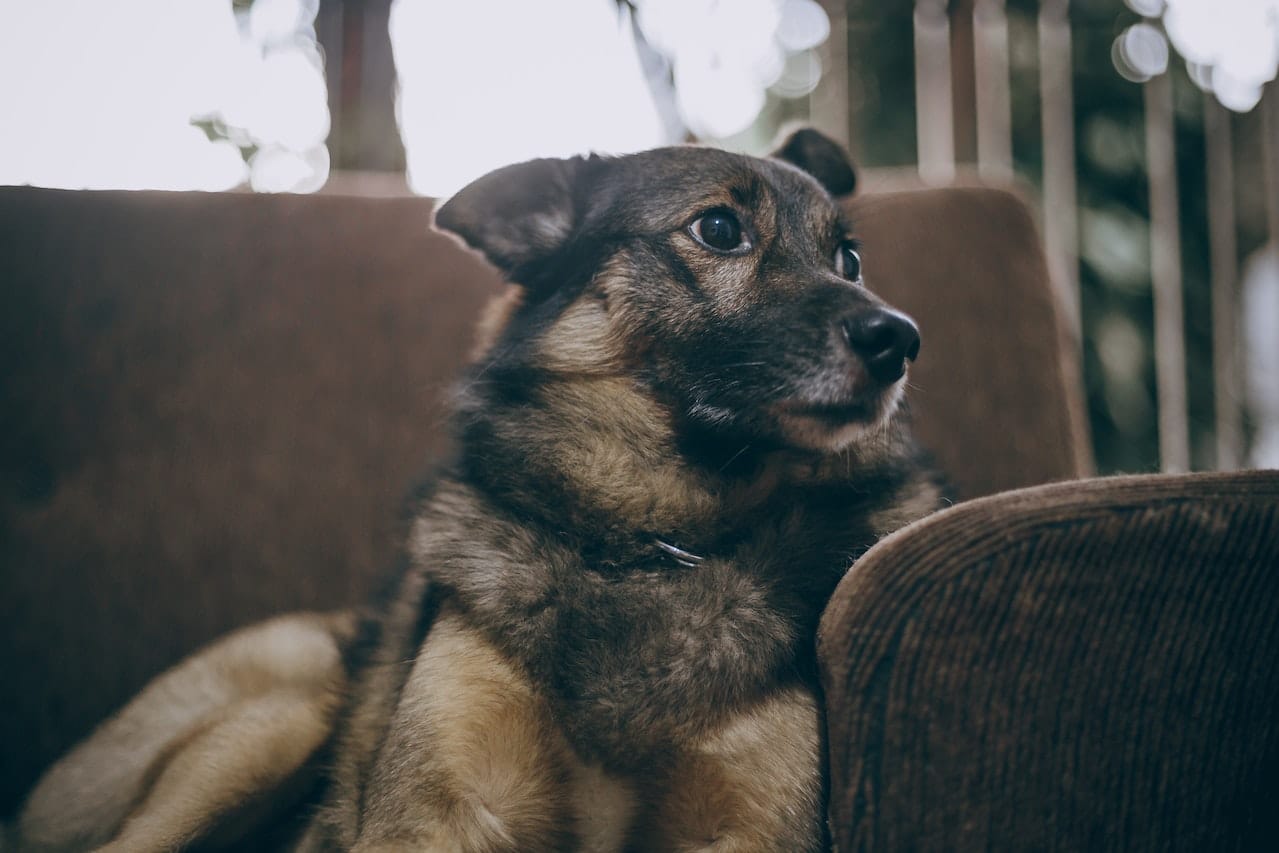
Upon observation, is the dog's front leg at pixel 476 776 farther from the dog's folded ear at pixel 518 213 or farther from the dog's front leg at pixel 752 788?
the dog's folded ear at pixel 518 213

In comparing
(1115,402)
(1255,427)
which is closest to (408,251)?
(1115,402)

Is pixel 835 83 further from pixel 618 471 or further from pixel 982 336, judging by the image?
pixel 618 471

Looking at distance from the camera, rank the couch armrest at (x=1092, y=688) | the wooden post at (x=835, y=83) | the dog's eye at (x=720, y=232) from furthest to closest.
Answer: the wooden post at (x=835, y=83) → the dog's eye at (x=720, y=232) → the couch armrest at (x=1092, y=688)

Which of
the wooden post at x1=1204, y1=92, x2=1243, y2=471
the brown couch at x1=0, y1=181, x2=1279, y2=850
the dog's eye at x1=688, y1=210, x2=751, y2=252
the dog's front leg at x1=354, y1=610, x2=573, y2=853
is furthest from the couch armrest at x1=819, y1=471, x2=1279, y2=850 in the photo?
the wooden post at x1=1204, y1=92, x2=1243, y2=471

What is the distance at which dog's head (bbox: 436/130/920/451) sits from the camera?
1.40 m

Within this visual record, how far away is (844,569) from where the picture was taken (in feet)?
4.40

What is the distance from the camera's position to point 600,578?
1363 mm

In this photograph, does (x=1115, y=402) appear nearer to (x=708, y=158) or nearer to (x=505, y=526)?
(x=708, y=158)

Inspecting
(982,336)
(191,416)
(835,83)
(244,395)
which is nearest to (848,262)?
(982,336)

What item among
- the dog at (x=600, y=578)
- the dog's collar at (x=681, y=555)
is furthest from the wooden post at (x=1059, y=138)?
the dog's collar at (x=681, y=555)

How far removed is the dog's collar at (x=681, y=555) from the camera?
4.55 ft

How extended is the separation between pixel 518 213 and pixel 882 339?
0.80 m

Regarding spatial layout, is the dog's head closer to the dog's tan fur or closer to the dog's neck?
the dog's neck

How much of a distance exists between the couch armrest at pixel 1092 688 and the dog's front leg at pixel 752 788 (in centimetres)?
34
